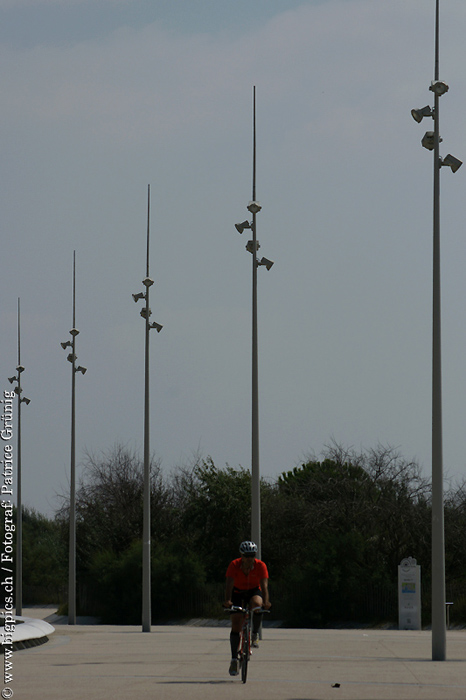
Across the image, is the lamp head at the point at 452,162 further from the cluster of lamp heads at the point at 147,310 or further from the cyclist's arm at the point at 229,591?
the cluster of lamp heads at the point at 147,310

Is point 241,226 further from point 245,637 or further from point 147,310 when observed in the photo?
point 245,637

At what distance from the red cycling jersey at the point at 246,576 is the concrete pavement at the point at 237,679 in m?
1.18

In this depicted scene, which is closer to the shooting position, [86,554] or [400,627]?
[400,627]

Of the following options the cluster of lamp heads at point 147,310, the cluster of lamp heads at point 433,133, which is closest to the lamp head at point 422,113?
the cluster of lamp heads at point 433,133

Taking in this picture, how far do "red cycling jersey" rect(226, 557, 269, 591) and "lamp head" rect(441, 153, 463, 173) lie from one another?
757 centimetres

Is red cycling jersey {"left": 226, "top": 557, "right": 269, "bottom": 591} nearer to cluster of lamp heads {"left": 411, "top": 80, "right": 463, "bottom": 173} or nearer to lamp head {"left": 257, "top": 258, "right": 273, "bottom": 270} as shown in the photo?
cluster of lamp heads {"left": 411, "top": 80, "right": 463, "bottom": 173}

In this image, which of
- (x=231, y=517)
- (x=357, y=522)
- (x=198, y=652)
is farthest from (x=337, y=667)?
(x=231, y=517)

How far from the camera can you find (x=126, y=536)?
48.2m

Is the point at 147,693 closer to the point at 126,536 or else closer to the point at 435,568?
the point at 435,568

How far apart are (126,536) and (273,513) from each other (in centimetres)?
803

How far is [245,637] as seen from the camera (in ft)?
41.6

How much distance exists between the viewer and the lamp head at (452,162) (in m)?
16.8

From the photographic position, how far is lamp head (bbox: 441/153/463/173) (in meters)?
16.8

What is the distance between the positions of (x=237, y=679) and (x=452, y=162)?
897cm
